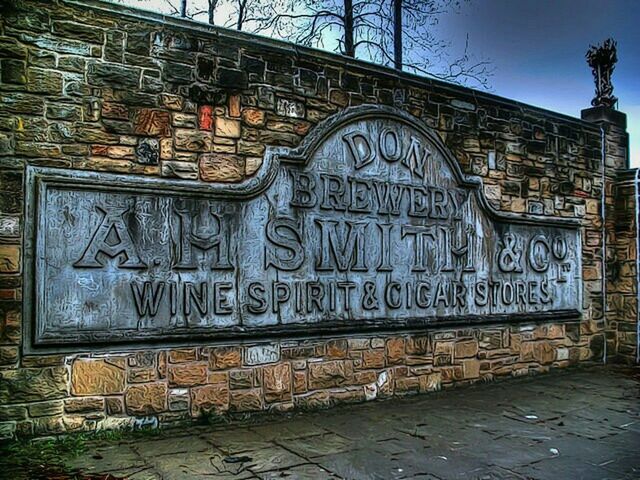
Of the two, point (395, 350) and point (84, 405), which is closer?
point (84, 405)

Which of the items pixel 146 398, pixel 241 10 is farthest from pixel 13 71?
pixel 241 10

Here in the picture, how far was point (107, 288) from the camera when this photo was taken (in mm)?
4531

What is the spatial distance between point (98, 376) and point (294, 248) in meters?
1.94

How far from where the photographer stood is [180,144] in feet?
16.1

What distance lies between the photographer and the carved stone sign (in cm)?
442

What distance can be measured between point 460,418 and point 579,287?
3.58 meters

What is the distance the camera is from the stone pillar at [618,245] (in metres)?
8.34

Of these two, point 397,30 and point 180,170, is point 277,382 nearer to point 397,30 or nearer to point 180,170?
point 180,170

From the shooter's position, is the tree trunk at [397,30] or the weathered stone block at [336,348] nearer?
the weathered stone block at [336,348]

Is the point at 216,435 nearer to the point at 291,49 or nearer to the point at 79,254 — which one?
the point at 79,254

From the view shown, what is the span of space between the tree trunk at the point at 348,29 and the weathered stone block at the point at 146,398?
8.61 m

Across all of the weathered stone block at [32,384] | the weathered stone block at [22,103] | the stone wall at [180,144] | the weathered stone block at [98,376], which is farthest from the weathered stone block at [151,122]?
the weathered stone block at [32,384]

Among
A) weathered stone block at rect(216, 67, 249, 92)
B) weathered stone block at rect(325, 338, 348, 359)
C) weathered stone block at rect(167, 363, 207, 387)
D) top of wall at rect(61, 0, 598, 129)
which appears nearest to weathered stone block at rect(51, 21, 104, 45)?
top of wall at rect(61, 0, 598, 129)

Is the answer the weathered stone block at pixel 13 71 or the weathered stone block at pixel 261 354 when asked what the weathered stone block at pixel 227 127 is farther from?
the weathered stone block at pixel 261 354
